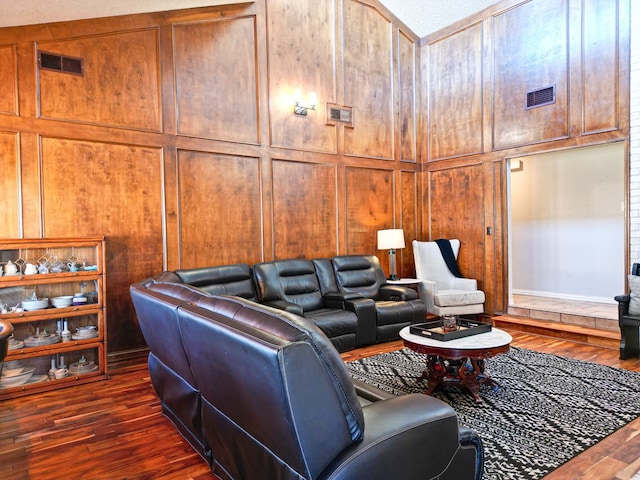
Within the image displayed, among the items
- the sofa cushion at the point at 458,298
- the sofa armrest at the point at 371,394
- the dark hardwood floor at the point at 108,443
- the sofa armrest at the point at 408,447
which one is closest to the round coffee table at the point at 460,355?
the dark hardwood floor at the point at 108,443

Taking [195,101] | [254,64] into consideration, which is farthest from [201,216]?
[254,64]

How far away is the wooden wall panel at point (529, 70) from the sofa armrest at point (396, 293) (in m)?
2.46

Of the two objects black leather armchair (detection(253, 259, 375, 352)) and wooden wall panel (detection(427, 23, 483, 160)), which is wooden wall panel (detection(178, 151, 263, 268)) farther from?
wooden wall panel (detection(427, 23, 483, 160))

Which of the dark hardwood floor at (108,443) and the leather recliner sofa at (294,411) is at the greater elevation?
the leather recliner sofa at (294,411)

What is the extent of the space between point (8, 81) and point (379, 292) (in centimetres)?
436

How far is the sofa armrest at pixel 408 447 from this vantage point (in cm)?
133

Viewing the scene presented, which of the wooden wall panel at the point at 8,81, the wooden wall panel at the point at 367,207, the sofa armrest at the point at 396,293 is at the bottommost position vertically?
the sofa armrest at the point at 396,293

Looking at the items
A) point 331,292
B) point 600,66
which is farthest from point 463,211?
point 331,292

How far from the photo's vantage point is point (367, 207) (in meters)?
6.11

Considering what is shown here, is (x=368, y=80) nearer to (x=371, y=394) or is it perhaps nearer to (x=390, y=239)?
(x=390, y=239)

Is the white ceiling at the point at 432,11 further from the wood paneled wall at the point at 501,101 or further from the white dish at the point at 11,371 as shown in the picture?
the white dish at the point at 11,371

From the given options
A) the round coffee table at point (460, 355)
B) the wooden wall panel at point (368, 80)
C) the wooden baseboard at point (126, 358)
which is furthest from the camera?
the wooden wall panel at point (368, 80)

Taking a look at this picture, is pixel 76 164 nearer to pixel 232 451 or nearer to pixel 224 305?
pixel 224 305

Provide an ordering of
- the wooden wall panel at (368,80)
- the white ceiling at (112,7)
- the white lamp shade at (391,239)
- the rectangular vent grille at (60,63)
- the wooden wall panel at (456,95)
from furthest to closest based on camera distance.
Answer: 1. the wooden wall panel at (456,95)
2. the wooden wall panel at (368,80)
3. the white lamp shade at (391,239)
4. the rectangular vent grille at (60,63)
5. the white ceiling at (112,7)
